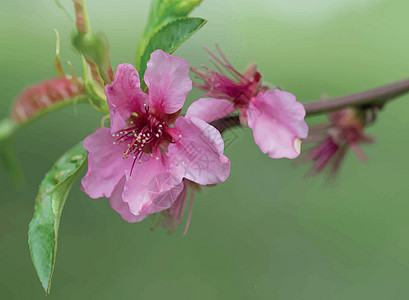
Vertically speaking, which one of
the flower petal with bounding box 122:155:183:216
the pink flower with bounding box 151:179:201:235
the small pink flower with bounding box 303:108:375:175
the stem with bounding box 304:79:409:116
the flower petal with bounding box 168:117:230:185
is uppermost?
the flower petal with bounding box 168:117:230:185

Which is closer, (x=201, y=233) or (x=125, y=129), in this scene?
(x=125, y=129)

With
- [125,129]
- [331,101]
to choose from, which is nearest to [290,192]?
[331,101]

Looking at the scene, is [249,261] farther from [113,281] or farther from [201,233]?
[113,281]

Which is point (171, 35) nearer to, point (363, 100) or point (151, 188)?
point (151, 188)

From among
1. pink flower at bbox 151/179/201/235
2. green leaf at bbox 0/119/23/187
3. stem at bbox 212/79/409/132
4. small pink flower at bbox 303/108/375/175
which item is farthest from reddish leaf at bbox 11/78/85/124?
small pink flower at bbox 303/108/375/175

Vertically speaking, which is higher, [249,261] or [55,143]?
[55,143]

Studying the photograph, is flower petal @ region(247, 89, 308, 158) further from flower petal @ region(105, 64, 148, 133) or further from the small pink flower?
the small pink flower

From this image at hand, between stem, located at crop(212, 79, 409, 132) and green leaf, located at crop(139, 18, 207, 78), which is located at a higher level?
green leaf, located at crop(139, 18, 207, 78)
